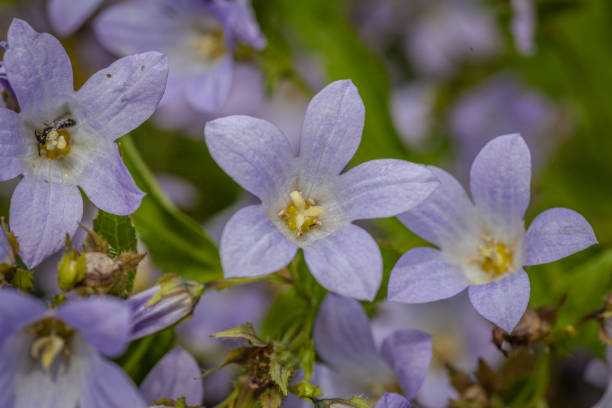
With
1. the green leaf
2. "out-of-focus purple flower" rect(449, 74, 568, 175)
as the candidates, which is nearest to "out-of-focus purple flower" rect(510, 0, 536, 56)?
"out-of-focus purple flower" rect(449, 74, 568, 175)

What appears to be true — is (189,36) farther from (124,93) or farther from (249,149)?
(249,149)

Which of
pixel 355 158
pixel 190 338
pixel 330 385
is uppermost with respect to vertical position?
pixel 355 158

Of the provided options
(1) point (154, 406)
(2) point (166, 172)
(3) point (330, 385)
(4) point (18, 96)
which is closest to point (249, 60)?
(2) point (166, 172)

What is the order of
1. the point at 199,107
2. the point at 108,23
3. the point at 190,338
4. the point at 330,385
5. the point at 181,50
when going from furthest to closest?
the point at 190,338, the point at 181,50, the point at 108,23, the point at 199,107, the point at 330,385

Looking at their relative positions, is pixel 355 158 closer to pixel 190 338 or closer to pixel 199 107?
pixel 199 107

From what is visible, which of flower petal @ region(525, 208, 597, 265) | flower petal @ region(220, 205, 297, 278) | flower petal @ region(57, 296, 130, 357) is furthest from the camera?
flower petal @ region(525, 208, 597, 265)

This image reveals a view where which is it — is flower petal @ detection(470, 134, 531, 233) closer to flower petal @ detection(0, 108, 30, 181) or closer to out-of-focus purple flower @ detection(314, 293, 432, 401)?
out-of-focus purple flower @ detection(314, 293, 432, 401)
